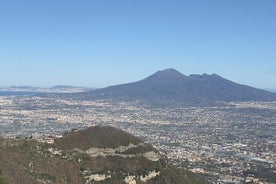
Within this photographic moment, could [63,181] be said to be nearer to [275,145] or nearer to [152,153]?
[152,153]

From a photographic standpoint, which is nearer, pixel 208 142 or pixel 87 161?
pixel 87 161

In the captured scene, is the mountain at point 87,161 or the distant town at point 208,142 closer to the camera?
the mountain at point 87,161

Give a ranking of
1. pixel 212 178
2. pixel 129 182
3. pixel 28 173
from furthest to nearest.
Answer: pixel 212 178 → pixel 129 182 → pixel 28 173

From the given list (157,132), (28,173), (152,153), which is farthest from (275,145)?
(28,173)

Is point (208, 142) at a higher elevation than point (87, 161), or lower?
lower

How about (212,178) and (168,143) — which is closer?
(212,178)

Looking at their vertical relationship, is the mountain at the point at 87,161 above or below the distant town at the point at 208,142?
above

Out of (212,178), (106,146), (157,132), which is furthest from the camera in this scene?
(157,132)

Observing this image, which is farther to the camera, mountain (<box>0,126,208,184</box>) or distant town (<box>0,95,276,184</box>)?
distant town (<box>0,95,276,184</box>)
